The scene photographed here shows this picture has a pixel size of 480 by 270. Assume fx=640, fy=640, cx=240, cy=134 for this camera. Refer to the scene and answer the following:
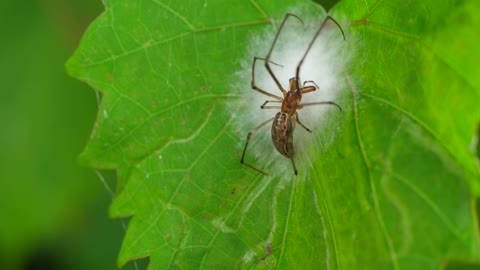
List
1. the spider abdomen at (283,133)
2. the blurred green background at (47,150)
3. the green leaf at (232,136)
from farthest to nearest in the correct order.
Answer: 1. the blurred green background at (47,150)
2. the spider abdomen at (283,133)
3. the green leaf at (232,136)

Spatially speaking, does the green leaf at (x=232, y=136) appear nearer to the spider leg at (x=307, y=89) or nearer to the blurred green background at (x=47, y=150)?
the spider leg at (x=307, y=89)

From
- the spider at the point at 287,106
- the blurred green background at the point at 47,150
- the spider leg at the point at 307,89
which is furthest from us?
the blurred green background at the point at 47,150

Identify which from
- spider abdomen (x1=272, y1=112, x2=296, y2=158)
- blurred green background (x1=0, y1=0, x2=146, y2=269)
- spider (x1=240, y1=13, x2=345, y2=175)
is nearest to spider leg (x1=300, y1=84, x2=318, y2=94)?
spider (x1=240, y1=13, x2=345, y2=175)

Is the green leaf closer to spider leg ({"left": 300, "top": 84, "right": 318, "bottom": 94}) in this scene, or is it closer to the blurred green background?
spider leg ({"left": 300, "top": 84, "right": 318, "bottom": 94})

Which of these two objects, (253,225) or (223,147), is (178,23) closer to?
(223,147)

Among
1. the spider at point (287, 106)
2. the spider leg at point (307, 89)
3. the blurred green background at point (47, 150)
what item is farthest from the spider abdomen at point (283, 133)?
the blurred green background at point (47, 150)
